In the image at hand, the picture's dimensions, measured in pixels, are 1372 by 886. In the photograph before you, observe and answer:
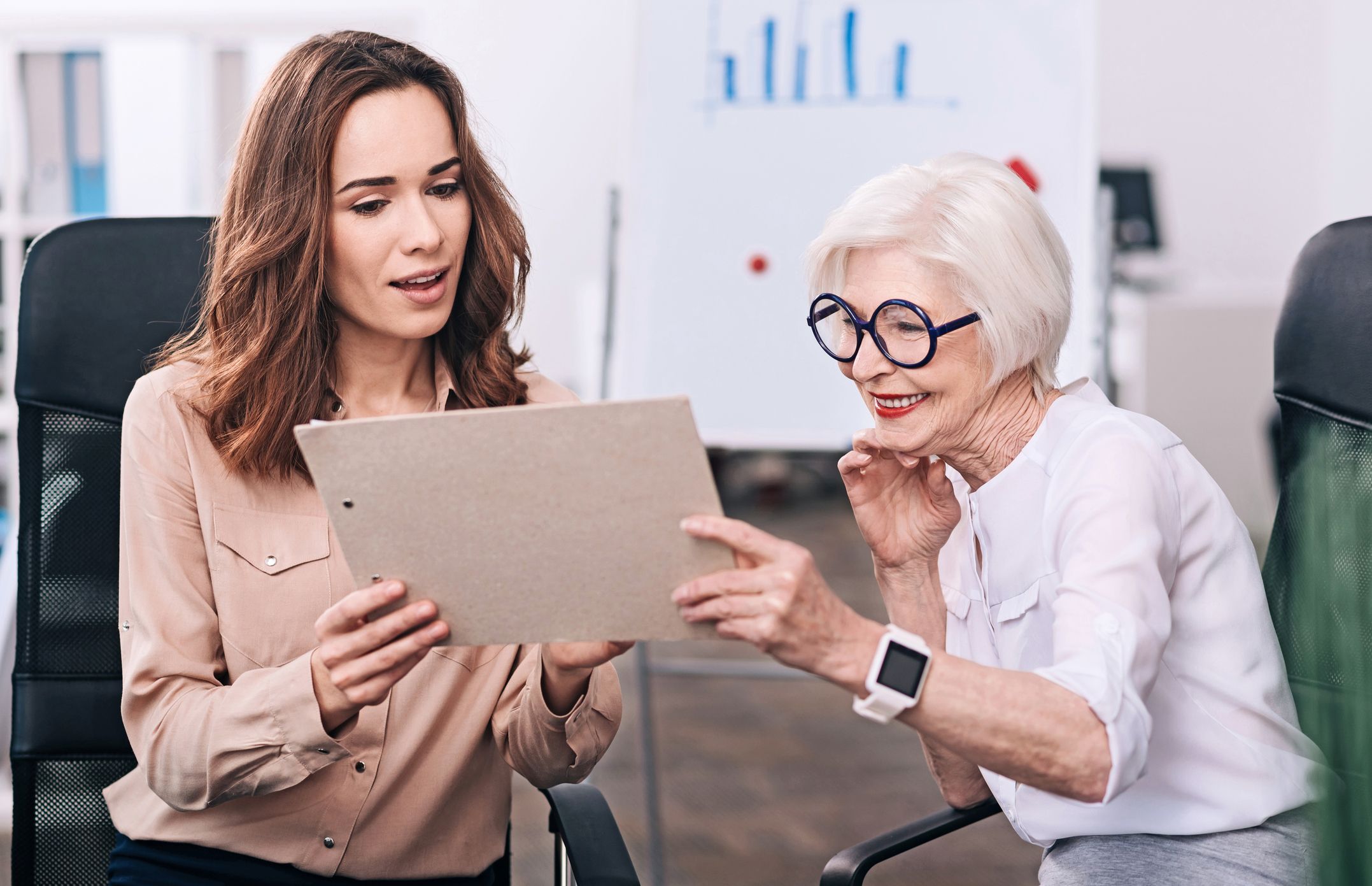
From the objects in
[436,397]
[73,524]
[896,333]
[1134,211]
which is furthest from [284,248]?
[1134,211]

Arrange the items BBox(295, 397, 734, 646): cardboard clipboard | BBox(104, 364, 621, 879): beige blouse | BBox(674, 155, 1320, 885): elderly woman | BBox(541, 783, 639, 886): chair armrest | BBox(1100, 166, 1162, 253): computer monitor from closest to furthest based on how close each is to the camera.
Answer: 1. BBox(295, 397, 734, 646): cardboard clipboard
2. BBox(674, 155, 1320, 885): elderly woman
3. BBox(541, 783, 639, 886): chair armrest
4. BBox(104, 364, 621, 879): beige blouse
5. BBox(1100, 166, 1162, 253): computer monitor

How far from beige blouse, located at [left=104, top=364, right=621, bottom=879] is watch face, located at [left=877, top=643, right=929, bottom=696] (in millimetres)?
427

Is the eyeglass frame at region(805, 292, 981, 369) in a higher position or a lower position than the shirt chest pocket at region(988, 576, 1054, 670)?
higher

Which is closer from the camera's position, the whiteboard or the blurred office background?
the whiteboard

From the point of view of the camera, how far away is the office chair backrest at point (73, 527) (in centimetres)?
139

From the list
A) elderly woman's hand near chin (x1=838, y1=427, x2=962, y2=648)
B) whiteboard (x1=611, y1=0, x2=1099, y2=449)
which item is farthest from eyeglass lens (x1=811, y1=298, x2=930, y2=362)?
whiteboard (x1=611, y1=0, x2=1099, y2=449)

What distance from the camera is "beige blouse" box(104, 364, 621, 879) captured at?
1.25 m

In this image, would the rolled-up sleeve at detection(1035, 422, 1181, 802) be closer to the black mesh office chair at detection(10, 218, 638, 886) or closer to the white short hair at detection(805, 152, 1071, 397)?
the white short hair at detection(805, 152, 1071, 397)

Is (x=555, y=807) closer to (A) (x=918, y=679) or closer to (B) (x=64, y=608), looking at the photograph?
(A) (x=918, y=679)

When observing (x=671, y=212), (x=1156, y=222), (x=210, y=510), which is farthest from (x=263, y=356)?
(x=1156, y=222)

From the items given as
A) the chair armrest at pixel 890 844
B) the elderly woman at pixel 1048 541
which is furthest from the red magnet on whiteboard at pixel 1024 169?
the chair armrest at pixel 890 844

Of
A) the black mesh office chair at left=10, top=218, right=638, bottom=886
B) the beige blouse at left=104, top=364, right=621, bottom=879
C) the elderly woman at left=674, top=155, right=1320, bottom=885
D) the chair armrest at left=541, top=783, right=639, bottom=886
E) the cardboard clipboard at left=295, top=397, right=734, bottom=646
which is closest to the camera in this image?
the cardboard clipboard at left=295, top=397, right=734, bottom=646

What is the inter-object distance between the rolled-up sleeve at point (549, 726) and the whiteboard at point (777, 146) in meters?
1.05

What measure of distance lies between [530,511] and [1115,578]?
1.51 ft
